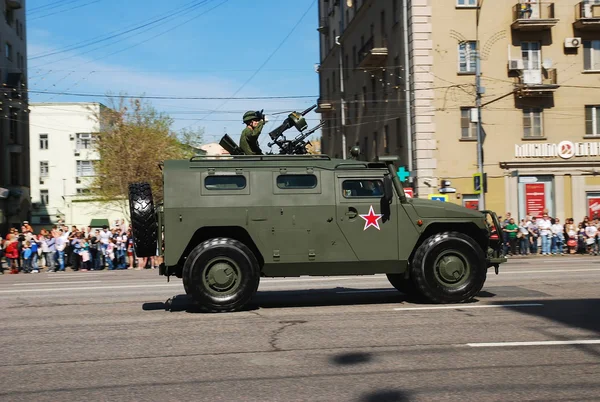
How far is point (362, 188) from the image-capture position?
37.6 feet

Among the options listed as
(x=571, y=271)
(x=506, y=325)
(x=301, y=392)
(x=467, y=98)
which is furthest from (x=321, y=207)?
(x=467, y=98)

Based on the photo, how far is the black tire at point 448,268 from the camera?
11.3 m

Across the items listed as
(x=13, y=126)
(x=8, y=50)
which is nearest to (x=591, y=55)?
(x=13, y=126)

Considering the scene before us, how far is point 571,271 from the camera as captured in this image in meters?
17.3

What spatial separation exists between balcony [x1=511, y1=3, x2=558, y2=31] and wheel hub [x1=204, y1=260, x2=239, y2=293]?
84.9 ft

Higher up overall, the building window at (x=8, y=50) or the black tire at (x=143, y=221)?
the building window at (x=8, y=50)

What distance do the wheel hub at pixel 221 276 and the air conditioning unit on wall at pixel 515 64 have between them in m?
25.6

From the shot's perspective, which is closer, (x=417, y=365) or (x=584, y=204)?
(x=417, y=365)

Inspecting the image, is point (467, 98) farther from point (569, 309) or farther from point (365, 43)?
point (569, 309)

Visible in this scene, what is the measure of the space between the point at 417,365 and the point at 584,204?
29265 mm

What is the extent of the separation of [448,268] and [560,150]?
2455 centimetres

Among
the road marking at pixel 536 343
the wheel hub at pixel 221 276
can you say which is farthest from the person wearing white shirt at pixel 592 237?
the road marking at pixel 536 343

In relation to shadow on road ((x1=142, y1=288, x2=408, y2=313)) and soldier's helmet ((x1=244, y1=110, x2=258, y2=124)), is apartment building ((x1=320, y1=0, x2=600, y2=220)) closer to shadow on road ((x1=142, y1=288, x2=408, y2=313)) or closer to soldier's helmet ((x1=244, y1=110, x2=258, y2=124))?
shadow on road ((x1=142, y1=288, x2=408, y2=313))

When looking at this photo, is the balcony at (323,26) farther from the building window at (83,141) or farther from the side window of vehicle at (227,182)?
the side window of vehicle at (227,182)
